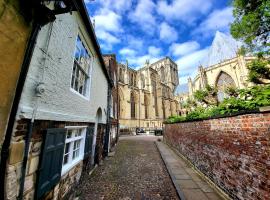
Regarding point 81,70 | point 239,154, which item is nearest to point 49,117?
point 81,70

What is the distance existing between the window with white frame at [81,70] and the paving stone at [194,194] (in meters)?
4.78

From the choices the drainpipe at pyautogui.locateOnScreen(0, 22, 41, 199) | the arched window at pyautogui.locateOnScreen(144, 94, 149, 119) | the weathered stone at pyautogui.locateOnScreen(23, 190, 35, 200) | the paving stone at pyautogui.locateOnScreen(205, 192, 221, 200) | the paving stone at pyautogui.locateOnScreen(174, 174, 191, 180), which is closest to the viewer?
the drainpipe at pyautogui.locateOnScreen(0, 22, 41, 199)

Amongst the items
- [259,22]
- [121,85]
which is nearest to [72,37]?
[259,22]

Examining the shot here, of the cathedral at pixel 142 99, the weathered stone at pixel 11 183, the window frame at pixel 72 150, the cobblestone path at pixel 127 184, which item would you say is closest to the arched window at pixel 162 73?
the cathedral at pixel 142 99

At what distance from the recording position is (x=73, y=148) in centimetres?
457

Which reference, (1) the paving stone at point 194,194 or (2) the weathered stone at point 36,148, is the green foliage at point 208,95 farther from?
(2) the weathered stone at point 36,148

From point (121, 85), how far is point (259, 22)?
32.4 metres

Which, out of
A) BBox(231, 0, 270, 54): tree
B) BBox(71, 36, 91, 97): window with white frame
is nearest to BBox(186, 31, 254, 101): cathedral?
BBox(231, 0, 270, 54): tree

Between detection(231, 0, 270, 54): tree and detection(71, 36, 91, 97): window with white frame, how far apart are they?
901cm

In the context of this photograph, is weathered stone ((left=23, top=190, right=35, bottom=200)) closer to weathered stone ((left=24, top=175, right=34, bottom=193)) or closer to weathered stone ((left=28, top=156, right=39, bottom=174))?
weathered stone ((left=24, top=175, right=34, bottom=193))

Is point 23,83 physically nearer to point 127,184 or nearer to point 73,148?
point 73,148

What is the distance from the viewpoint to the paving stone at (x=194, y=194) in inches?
159

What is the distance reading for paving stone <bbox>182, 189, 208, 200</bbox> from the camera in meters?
4.05

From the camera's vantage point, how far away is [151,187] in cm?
496
